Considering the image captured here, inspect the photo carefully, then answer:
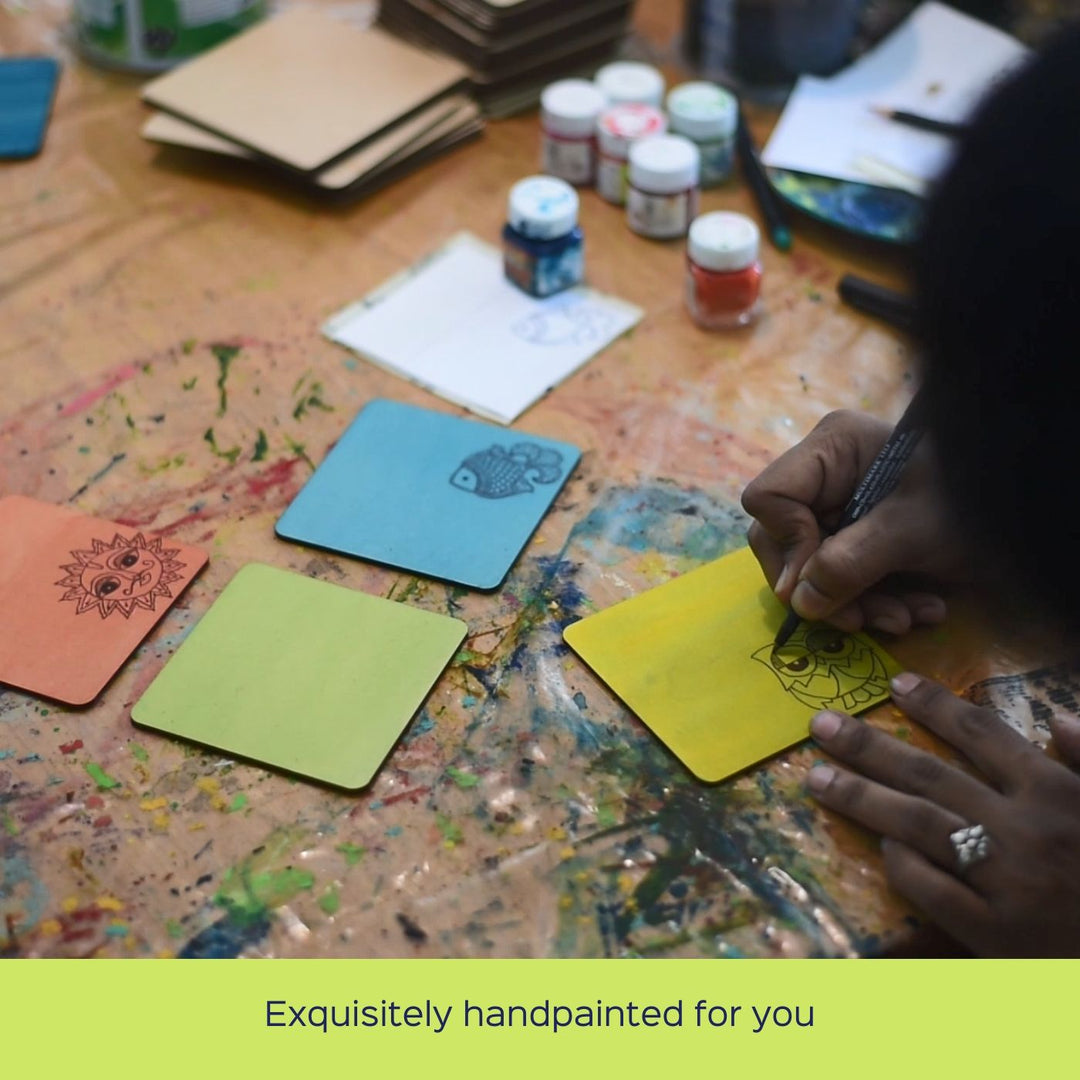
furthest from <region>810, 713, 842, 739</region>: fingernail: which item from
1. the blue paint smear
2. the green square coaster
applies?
the blue paint smear

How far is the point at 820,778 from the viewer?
2.51 ft

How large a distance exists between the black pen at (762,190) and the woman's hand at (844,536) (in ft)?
1.11

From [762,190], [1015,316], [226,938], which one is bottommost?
[226,938]

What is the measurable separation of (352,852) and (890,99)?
0.98 m

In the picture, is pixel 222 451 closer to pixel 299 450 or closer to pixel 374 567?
pixel 299 450

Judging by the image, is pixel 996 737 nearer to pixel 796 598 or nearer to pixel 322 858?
pixel 796 598

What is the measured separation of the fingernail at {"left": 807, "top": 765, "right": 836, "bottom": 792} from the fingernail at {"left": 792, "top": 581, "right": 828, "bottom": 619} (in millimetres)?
109

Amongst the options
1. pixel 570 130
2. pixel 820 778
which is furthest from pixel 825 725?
pixel 570 130

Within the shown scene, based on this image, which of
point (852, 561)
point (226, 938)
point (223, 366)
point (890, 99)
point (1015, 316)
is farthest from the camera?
point (890, 99)

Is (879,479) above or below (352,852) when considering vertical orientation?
above

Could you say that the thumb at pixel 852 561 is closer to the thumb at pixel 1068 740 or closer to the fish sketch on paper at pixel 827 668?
the fish sketch on paper at pixel 827 668

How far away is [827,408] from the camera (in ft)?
3.36

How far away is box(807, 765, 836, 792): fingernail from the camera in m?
0.76
